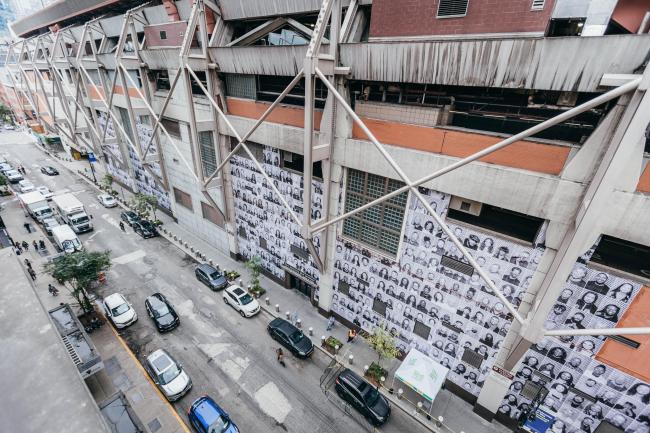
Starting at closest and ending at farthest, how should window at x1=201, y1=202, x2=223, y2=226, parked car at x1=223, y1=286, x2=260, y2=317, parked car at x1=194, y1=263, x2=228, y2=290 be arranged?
parked car at x1=223, y1=286, x2=260, y2=317 → parked car at x1=194, y1=263, x2=228, y2=290 → window at x1=201, y1=202, x2=223, y2=226

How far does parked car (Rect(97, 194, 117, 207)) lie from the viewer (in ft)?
123

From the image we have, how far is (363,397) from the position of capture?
16047 millimetres

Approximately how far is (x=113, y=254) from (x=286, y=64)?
25.5 metres

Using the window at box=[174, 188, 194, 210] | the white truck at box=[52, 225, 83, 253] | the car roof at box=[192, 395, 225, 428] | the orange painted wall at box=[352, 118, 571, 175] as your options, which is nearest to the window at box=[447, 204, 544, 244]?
the orange painted wall at box=[352, 118, 571, 175]

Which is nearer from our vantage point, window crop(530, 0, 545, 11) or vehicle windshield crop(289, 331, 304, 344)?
window crop(530, 0, 545, 11)

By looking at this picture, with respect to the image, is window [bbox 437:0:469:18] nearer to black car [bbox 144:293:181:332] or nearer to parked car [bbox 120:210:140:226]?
black car [bbox 144:293:181:332]

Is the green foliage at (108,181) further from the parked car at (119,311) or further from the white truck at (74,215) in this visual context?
the parked car at (119,311)

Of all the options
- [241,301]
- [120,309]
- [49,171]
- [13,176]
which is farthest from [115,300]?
[49,171]

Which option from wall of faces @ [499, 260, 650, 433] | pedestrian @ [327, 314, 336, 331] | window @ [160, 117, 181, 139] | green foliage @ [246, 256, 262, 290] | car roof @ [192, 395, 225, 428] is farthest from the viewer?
window @ [160, 117, 181, 139]

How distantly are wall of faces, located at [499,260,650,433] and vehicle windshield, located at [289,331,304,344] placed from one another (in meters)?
12.7

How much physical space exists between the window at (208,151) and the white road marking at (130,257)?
11.2m

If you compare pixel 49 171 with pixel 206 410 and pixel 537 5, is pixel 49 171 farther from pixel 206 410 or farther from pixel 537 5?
pixel 537 5

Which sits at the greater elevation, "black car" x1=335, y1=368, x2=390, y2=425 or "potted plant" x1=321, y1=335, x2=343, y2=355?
"black car" x1=335, y1=368, x2=390, y2=425

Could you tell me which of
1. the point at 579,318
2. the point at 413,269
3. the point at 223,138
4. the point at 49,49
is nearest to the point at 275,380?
the point at 413,269
